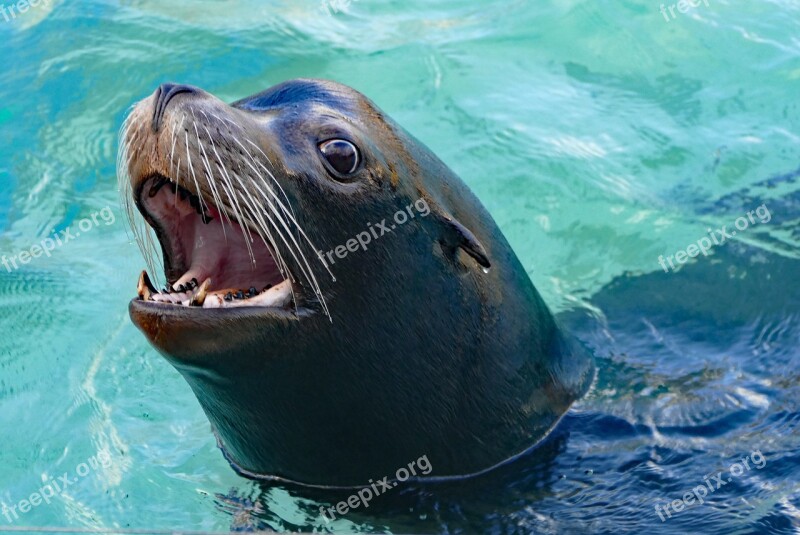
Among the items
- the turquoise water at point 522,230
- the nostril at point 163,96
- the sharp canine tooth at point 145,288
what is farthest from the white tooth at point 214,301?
the turquoise water at point 522,230

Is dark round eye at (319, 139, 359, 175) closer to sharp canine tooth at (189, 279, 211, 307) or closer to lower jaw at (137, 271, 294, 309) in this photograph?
lower jaw at (137, 271, 294, 309)

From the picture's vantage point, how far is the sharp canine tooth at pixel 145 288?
9.84ft

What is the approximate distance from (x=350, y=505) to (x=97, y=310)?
2656mm

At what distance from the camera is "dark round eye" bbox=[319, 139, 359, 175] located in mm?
3252

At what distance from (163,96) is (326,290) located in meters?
0.74

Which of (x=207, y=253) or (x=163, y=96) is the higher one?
(x=163, y=96)

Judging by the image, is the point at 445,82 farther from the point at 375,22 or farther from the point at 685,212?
the point at 685,212

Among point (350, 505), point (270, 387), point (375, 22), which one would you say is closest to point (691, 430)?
point (350, 505)

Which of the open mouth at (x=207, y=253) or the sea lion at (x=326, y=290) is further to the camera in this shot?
the open mouth at (x=207, y=253)

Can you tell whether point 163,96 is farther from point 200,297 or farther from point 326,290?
point 326,290

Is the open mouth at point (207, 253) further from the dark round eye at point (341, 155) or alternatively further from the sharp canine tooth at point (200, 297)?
the dark round eye at point (341, 155)

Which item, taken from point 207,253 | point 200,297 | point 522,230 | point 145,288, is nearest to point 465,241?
point 207,253

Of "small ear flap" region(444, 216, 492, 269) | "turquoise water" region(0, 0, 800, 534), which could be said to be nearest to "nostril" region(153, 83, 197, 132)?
"small ear flap" region(444, 216, 492, 269)

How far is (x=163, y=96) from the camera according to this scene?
301 centimetres
